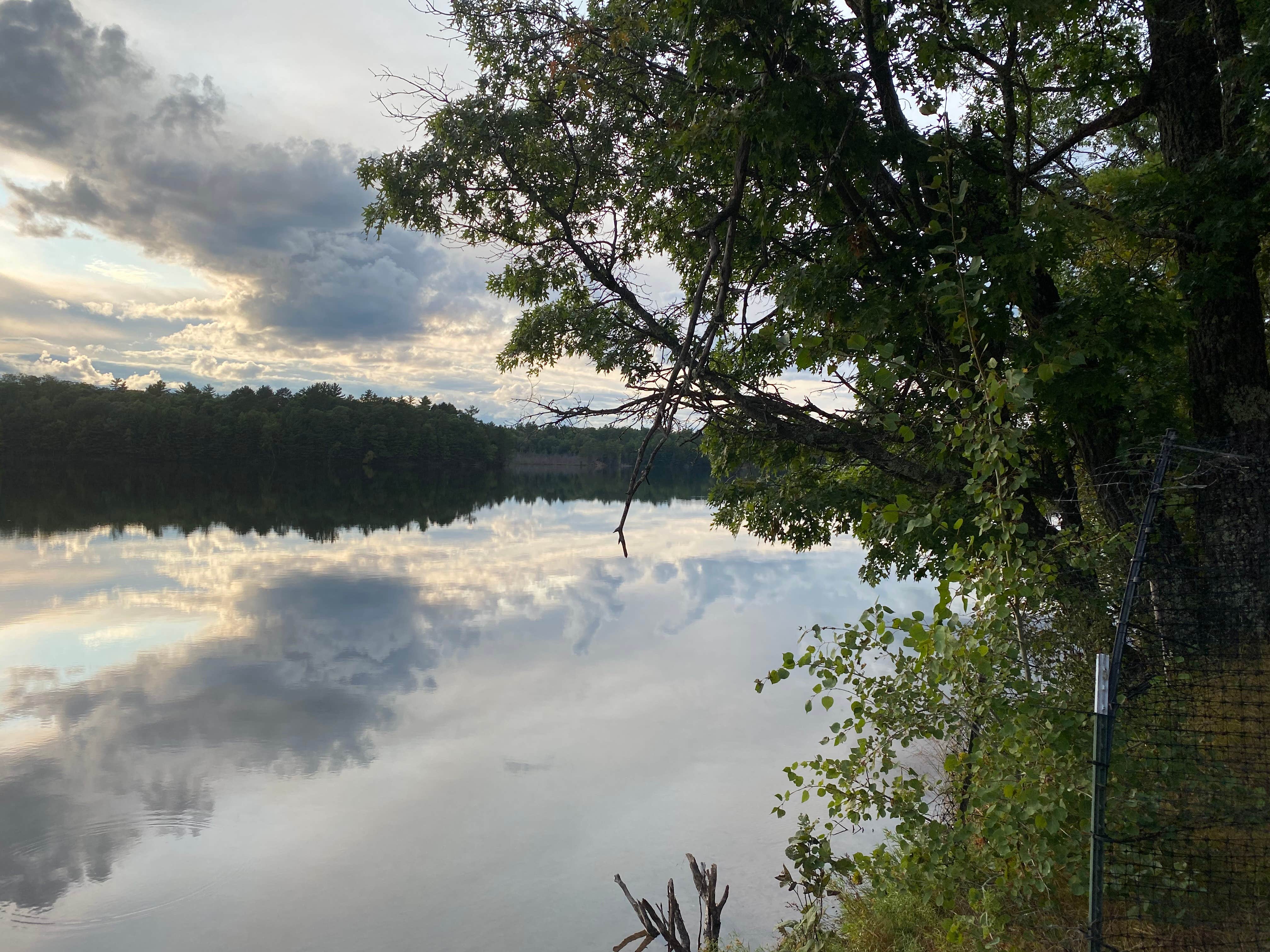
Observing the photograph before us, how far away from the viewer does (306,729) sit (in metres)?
12.7

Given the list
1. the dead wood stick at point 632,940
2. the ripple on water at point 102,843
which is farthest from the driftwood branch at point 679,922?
the ripple on water at point 102,843

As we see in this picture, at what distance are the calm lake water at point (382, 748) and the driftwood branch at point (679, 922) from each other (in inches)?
27.3

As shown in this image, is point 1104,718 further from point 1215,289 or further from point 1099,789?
point 1215,289

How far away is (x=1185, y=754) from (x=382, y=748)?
10656mm

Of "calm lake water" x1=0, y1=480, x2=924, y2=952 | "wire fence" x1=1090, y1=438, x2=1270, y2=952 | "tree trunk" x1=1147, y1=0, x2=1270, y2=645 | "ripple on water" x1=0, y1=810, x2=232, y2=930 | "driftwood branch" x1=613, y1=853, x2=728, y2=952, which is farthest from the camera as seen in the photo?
"calm lake water" x1=0, y1=480, x2=924, y2=952

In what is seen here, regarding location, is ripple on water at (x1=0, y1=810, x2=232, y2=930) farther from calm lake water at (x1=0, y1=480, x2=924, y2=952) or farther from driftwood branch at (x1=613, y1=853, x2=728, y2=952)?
driftwood branch at (x1=613, y1=853, x2=728, y2=952)

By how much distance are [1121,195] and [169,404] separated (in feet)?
327

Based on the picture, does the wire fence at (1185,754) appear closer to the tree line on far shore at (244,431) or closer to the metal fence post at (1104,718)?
the metal fence post at (1104,718)

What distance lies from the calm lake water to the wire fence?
12.9 feet

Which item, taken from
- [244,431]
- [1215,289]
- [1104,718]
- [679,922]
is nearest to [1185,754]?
[1104,718]

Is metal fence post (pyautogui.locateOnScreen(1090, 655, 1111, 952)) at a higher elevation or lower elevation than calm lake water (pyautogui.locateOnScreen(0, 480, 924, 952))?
higher

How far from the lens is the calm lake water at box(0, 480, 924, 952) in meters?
7.86

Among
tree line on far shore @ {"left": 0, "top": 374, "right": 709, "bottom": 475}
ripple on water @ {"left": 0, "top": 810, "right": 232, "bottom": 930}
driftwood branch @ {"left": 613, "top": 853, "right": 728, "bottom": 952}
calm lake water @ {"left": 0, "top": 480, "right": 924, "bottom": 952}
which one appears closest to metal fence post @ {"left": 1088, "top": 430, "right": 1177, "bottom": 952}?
driftwood branch @ {"left": 613, "top": 853, "right": 728, "bottom": 952}

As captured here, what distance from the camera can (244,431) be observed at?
89250mm
